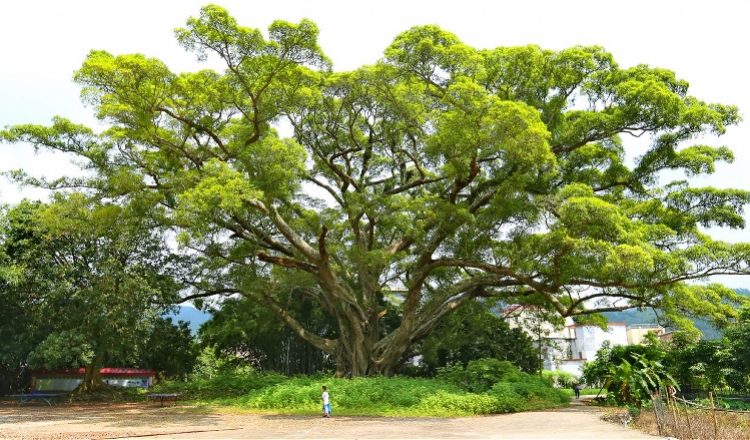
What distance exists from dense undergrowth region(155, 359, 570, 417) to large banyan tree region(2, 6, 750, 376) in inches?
96.1

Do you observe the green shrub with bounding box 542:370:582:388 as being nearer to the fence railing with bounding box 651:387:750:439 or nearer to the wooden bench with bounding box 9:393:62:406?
the fence railing with bounding box 651:387:750:439

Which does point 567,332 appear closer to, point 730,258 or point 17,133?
point 730,258

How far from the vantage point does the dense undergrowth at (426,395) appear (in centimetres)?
1362

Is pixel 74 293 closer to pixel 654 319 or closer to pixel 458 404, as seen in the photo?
pixel 458 404

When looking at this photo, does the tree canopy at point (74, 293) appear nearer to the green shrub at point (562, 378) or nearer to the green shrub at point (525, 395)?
the green shrub at point (525, 395)

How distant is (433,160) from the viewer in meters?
16.7

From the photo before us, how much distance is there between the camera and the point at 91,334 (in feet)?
61.3

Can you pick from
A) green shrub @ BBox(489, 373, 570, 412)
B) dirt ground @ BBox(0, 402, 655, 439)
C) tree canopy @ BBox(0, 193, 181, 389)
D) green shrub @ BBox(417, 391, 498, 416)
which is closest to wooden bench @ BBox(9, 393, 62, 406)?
tree canopy @ BBox(0, 193, 181, 389)

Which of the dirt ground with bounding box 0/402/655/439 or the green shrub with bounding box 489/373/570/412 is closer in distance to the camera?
the dirt ground with bounding box 0/402/655/439

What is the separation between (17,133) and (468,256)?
1282 centimetres

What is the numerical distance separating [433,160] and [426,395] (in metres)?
6.84

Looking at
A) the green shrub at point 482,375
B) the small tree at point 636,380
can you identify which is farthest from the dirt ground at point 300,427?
the green shrub at point 482,375

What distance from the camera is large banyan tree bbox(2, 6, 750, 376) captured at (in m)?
13.0

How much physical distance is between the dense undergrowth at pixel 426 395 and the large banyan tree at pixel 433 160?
244 cm
